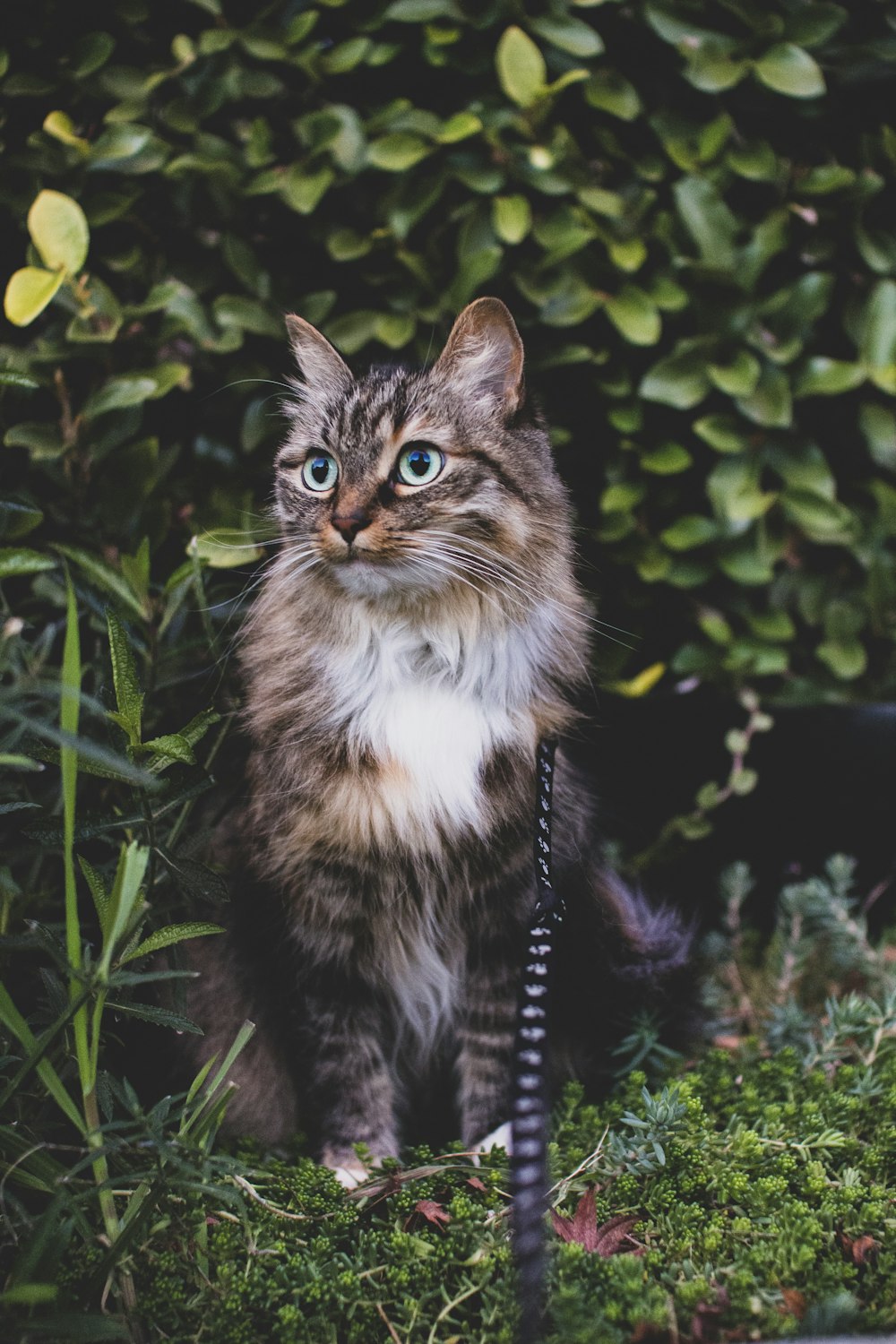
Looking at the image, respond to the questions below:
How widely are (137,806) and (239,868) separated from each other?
0.32 meters

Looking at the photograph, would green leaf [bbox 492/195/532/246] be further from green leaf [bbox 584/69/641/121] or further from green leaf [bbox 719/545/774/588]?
green leaf [bbox 719/545/774/588]

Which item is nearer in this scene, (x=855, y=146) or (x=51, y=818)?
(x=51, y=818)

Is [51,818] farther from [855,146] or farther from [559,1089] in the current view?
[855,146]

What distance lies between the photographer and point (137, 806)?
67.0 inches

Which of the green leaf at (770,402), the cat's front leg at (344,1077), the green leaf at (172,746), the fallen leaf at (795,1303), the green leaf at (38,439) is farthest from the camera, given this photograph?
the green leaf at (770,402)

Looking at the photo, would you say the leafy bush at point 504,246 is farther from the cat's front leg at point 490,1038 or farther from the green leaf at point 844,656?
the cat's front leg at point 490,1038

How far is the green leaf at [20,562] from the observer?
4.86 feet

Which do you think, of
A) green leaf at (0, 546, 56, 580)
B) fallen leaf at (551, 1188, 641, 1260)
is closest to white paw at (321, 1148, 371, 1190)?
fallen leaf at (551, 1188, 641, 1260)

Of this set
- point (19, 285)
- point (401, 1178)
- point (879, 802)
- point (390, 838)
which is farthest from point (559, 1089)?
point (19, 285)

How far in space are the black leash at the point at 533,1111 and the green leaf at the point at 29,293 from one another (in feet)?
4.59

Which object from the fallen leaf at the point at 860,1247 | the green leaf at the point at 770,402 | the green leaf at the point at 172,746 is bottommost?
the fallen leaf at the point at 860,1247

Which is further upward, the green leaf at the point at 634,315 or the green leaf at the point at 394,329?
the green leaf at the point at 634,315

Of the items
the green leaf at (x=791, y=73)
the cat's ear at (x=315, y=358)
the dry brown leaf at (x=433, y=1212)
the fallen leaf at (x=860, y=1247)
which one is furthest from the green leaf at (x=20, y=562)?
the green leaf at (x=791, y=73)

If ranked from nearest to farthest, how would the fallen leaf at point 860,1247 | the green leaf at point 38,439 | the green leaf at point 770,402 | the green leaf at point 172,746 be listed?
the fallen leaf at point 860,1247
the green leaf at point 172,746
the green leaf at point 38,439
the green leaf at point 770,402
